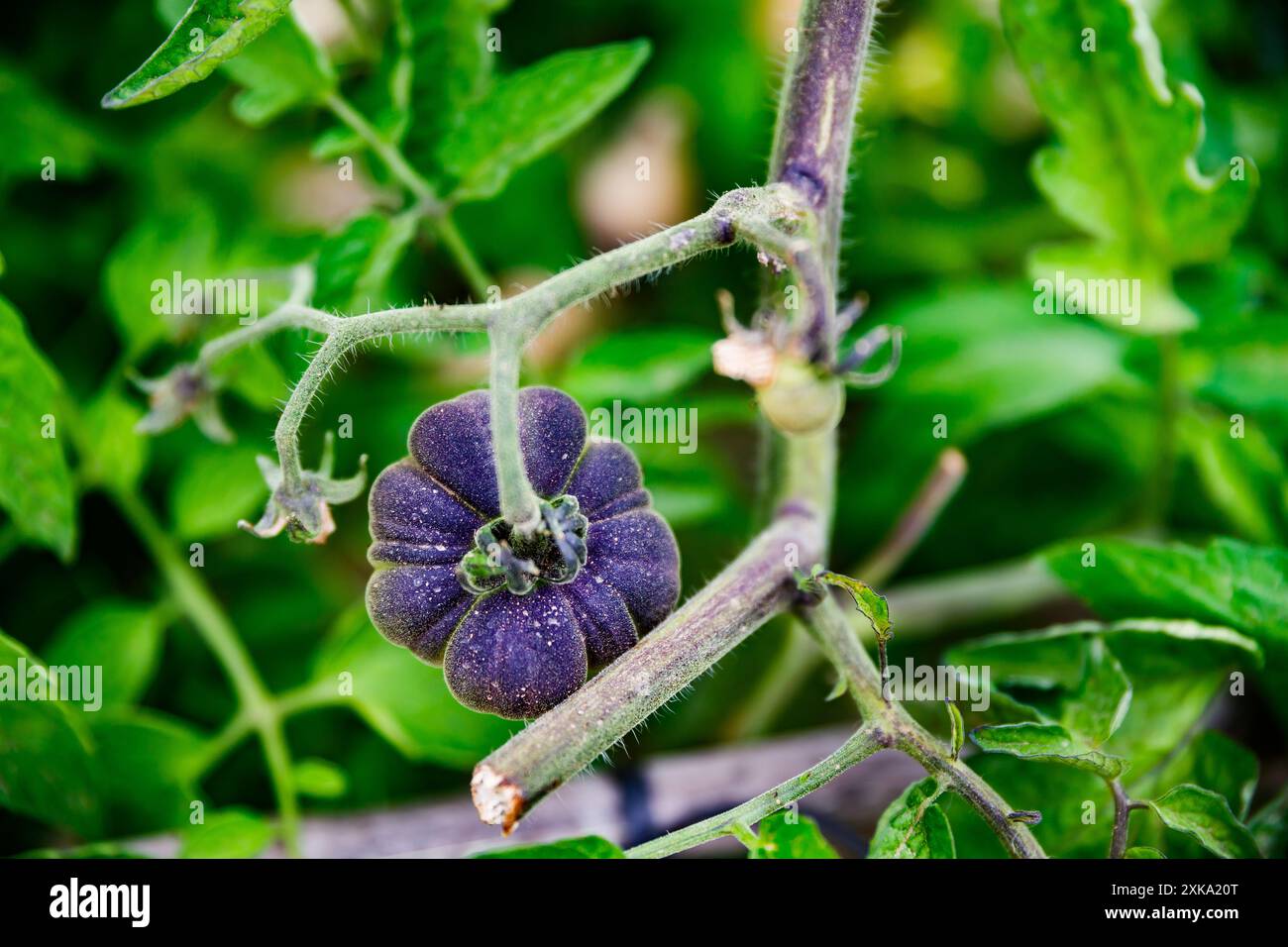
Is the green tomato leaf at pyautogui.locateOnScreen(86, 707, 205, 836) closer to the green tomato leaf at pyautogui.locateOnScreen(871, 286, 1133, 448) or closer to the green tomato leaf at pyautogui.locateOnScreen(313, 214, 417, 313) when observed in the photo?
the green tomato leaf at pyautogui.locateOnScreen(313, 214, 417, 313)

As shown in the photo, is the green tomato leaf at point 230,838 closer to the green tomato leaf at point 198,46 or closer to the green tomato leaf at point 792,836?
the green tomato leaf at point 792,836

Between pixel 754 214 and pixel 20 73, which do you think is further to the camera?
pixel 20 73

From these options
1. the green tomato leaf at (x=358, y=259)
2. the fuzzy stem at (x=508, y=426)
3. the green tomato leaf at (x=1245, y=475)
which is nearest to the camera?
the fuzzy stem at (x=508, y=426)


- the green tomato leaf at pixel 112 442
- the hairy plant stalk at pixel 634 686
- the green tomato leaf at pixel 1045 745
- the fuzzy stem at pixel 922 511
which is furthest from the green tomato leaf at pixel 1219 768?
the green tomato leaf at pixel 112 442

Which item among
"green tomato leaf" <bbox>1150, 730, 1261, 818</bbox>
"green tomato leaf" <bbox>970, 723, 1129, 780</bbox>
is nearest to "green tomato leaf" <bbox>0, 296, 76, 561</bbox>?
"green tomato leaf" <bbox>970, 723, 1129, 780</bbox>

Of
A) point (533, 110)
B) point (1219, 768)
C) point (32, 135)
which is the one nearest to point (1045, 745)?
point (1219, 768)

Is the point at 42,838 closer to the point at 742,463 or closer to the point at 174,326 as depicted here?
the point at 174,326
